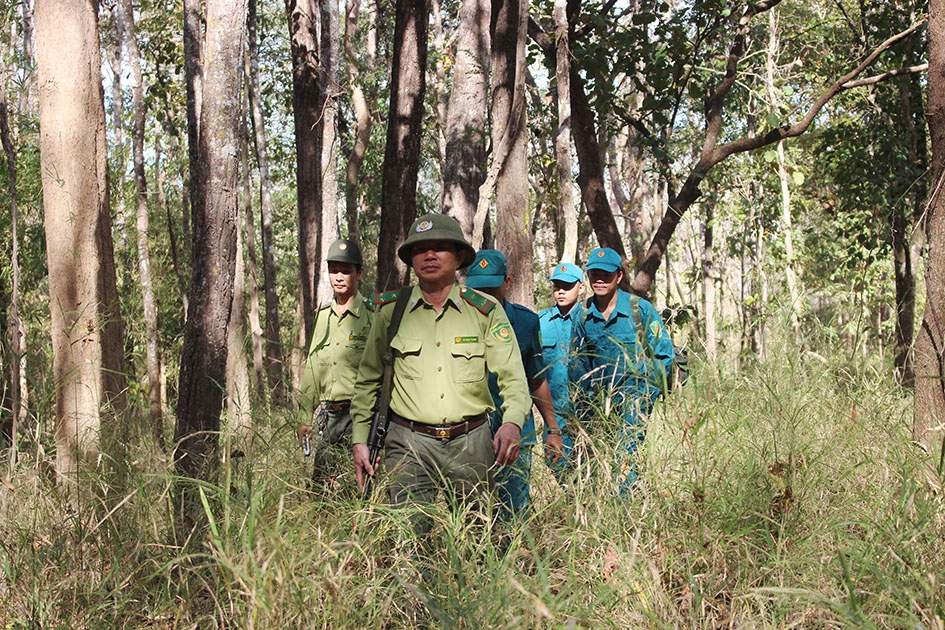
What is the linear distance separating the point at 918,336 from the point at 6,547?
4.33m

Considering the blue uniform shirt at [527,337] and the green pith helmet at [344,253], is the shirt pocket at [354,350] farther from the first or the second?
the blue uniform shirt at [527,337]

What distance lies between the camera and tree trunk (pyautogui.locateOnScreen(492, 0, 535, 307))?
Answer: 748 centimetres

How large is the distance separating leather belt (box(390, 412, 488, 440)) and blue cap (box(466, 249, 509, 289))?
1107mm

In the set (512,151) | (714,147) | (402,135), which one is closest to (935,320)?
(512,151)

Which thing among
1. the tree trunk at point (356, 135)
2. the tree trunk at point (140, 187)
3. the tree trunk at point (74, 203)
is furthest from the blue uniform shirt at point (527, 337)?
the tree trunk at point (140, 187)

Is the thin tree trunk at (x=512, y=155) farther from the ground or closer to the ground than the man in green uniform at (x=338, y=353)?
farther from the ground

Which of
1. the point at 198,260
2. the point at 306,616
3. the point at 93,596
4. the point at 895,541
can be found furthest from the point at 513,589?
the point at 198,260

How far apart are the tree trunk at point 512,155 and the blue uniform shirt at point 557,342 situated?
1.82 m

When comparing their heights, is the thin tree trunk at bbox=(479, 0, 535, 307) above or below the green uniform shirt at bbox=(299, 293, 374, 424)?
above

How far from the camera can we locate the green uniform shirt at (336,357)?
17.4ft

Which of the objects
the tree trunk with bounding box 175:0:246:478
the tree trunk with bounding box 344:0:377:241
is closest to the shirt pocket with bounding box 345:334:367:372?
the tree trunk with bounding box 175:0:246:478

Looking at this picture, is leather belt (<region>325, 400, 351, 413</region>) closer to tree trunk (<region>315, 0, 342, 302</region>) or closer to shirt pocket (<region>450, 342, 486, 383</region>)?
shirt pocket (<region>450, 342, 486, 383</region>)

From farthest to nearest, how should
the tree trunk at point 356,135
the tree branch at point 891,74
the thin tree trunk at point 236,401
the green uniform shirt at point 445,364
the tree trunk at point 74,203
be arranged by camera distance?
1. the tree trunk at point 356,135
2. the tree branch at point 891,74
3. the tree trunk at point 74,203
4. the green uniform shirt at point 445,364
5. the thin tree trunk at point 236,401

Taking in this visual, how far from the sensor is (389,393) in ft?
13.0
